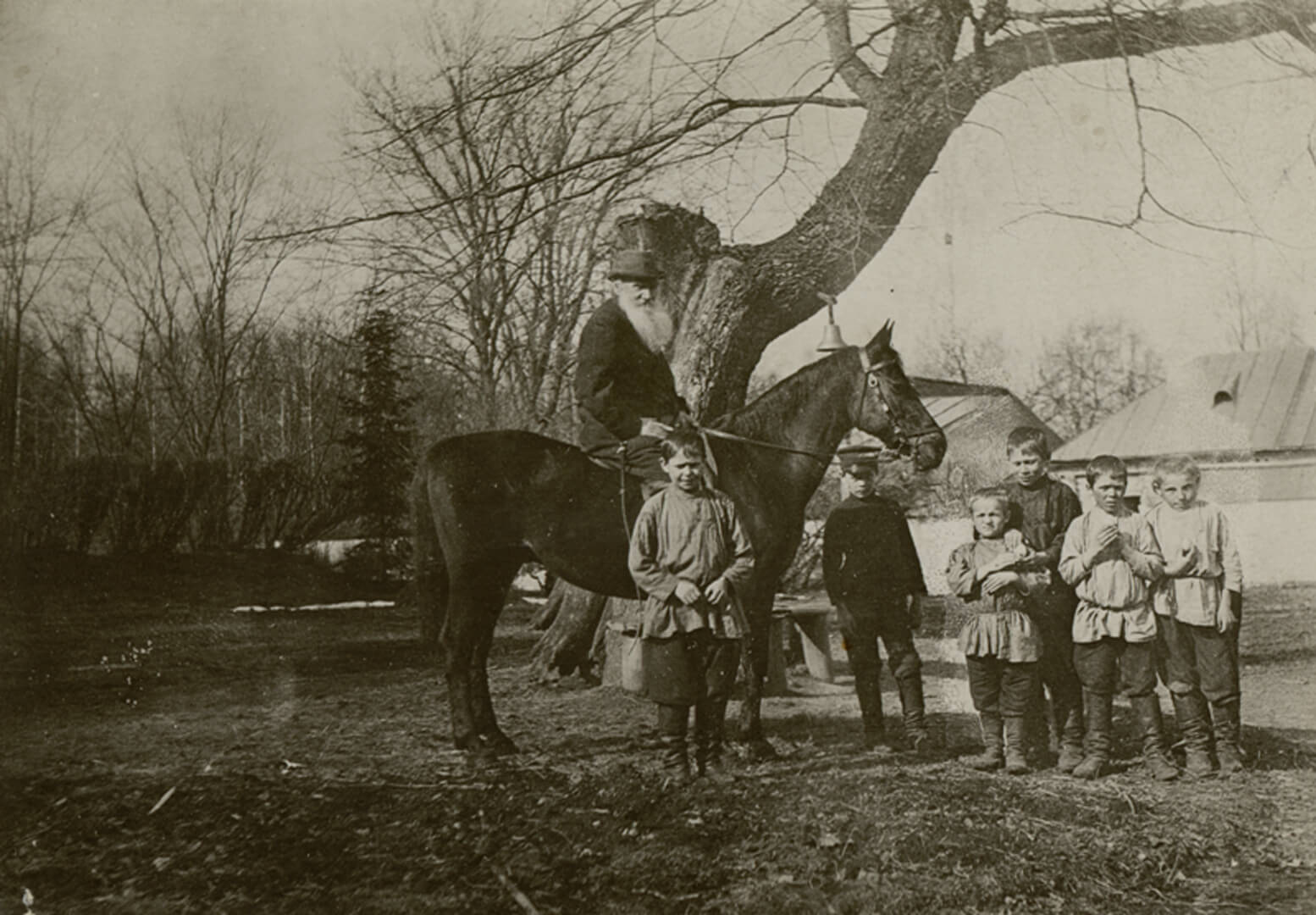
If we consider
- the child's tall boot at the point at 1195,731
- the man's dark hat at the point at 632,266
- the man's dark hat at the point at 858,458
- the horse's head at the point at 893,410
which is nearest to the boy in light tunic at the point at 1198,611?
the child's tall boot at the point at 1195,731

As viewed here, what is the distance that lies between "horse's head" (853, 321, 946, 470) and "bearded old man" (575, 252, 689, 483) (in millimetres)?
Result: 972

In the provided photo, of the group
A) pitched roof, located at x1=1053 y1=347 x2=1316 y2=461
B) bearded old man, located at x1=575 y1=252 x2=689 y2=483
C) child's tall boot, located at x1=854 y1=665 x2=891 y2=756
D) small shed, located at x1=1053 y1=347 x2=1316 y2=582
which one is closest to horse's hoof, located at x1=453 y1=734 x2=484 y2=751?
bearded old man, located at x1=575 y1=252 x2=689 y2=483

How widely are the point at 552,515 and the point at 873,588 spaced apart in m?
1.84

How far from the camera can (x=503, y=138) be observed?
6.20 m

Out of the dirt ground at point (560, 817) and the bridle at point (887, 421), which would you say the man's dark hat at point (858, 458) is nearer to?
the bridle at point (887, 421)

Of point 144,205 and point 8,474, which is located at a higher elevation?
point 144,205

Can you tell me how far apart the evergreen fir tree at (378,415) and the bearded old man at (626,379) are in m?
1.58

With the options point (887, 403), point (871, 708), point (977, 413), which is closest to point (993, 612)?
point (871, 708)

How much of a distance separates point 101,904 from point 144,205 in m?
3.99

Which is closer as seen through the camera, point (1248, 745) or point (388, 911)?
point (388, 911)

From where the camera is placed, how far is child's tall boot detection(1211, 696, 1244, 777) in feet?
16.4

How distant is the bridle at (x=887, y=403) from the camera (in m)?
5.06

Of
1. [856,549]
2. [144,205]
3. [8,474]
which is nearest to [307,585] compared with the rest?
[8,474]

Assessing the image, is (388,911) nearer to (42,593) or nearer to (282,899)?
(282,899)
